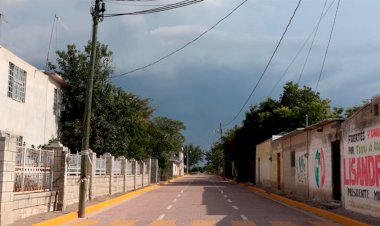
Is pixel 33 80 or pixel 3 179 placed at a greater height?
pixel 33 80

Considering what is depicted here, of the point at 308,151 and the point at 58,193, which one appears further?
the point at 308,151

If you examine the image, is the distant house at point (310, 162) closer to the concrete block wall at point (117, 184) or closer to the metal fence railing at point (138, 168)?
the concrete block wall at point (117, 184)

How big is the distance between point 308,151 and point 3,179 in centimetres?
1797

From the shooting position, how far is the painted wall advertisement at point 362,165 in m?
16.4

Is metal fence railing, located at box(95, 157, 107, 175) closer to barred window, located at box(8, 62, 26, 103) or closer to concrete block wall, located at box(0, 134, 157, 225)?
concrete block wall, located at box(0, 134, 157, 225)

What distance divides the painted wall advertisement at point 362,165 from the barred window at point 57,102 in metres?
22.7

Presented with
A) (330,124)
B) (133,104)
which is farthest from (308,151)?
(133,104)

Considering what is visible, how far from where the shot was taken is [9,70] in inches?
1045

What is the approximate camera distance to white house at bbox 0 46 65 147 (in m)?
26.2

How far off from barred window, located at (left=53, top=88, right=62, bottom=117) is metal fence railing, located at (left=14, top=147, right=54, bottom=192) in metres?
17.8

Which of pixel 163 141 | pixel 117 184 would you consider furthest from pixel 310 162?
pixel 163 141

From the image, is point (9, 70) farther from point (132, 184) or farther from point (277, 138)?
point (277, 138)

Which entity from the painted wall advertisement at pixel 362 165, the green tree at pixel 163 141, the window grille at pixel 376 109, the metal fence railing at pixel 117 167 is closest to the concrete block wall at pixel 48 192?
the metal fence railing at pixel 117 167

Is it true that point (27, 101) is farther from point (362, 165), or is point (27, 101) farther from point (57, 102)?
point (362, 165)
